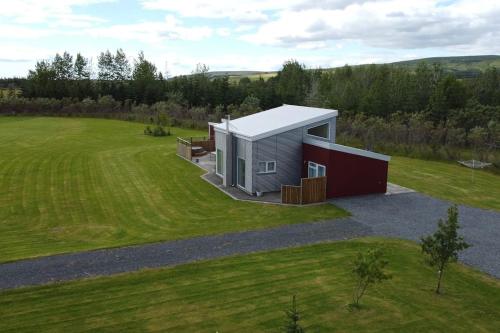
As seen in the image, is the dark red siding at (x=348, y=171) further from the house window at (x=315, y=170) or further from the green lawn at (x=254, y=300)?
the green lawn at (x=254, y=300)

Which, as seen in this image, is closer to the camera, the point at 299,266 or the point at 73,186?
the point at 299,266

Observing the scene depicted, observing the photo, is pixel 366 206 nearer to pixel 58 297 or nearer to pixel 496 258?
pixel 496 258

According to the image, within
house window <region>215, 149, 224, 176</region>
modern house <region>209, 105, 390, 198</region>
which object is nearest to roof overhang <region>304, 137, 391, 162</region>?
modern house <region>209, 105, 390, 198</region>

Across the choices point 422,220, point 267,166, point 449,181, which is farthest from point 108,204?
point 449,181

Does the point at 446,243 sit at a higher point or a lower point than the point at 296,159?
lower

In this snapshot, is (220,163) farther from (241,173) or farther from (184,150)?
(184,150)

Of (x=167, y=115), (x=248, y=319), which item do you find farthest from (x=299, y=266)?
(x=167, y=115)

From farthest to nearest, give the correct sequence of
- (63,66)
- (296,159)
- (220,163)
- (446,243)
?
(63,66) → (220,163) → (296,159) → (446,243)
